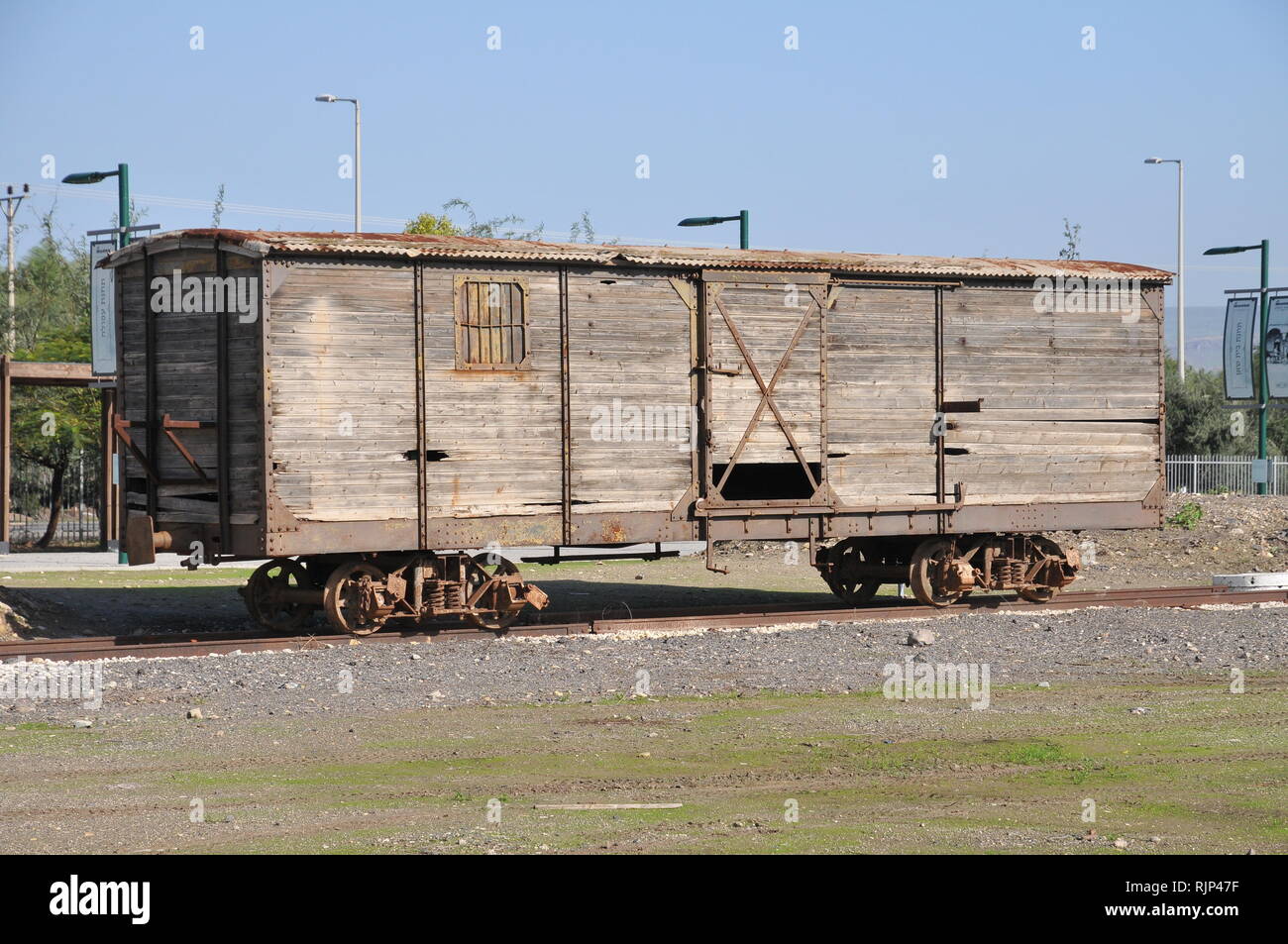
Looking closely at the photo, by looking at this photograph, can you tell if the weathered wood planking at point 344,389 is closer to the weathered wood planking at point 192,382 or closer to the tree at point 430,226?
the weathered wood planking at point 192,382

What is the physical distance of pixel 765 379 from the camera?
54.5 feet

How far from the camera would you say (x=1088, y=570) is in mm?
24125

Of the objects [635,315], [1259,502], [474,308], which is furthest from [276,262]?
[1259,502]

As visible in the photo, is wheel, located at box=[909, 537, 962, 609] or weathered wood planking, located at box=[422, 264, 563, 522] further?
wheel, located at box=[909, 537, 962, 609]

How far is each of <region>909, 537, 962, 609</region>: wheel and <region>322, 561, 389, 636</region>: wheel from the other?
6.75 metres

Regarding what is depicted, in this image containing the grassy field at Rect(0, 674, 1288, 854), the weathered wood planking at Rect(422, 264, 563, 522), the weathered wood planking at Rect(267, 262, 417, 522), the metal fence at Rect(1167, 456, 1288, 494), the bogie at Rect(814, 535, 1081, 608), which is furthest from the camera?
the metal fence at Rect(1167, 456, 1288, 494)

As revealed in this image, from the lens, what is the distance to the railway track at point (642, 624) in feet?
46.4

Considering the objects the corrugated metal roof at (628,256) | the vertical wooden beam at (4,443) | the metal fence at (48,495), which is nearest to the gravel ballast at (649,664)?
the corrugated metal roof at (628,256)

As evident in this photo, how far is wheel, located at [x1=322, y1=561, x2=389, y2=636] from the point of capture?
15.0 metres

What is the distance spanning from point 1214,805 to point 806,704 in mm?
4003

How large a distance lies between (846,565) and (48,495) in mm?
28718

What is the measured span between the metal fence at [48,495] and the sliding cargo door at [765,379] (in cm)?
2314

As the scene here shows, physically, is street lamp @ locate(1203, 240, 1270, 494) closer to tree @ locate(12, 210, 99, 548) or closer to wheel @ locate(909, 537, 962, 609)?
wheel @ locate(909, 537, 962, 609)

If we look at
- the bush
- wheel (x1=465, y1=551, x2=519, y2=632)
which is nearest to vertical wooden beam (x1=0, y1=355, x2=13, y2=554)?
wheel (x1=465, y1=551, x2=519, y2=632)
